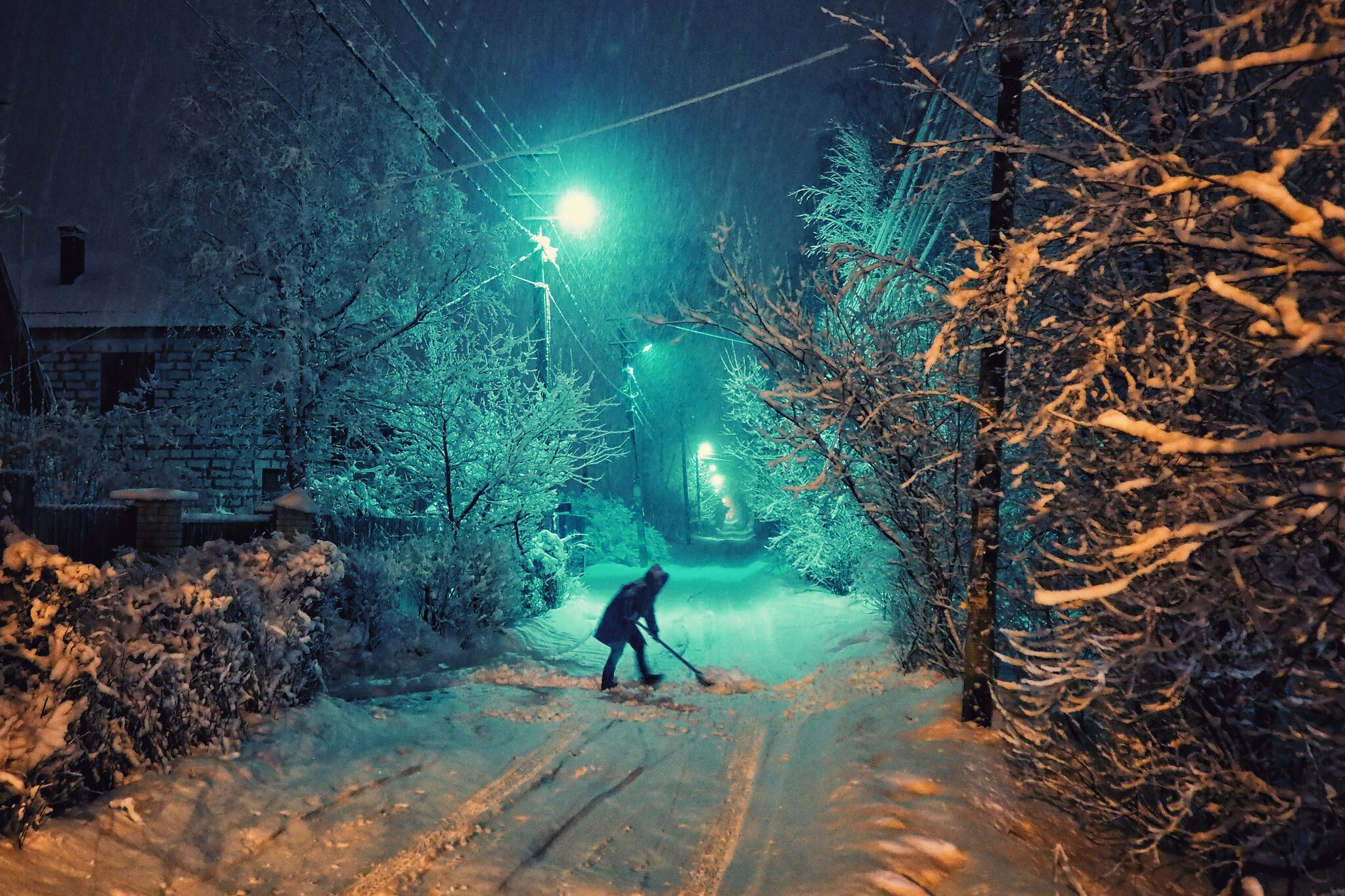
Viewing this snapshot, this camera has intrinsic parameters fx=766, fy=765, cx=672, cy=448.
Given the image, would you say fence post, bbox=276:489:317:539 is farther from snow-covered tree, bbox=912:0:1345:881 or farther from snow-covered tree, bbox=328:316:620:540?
snow-covered tree, bbox=912:0:1345:881

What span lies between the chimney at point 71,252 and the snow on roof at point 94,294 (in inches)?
6.4

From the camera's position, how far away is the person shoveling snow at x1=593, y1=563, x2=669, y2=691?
32.0 feet

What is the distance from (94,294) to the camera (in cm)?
1878

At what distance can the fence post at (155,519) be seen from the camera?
8172mm

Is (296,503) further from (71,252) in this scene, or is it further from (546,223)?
(71,252)

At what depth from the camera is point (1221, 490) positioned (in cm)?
331

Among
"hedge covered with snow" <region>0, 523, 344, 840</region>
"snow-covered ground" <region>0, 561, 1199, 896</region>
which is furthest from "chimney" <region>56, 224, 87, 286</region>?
"hedge covered with snow" <region>0, 523, 344, 840</region>

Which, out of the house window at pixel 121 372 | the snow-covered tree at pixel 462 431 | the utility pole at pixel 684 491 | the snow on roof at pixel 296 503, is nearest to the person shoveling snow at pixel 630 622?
the snow on roof at pixel 296 503

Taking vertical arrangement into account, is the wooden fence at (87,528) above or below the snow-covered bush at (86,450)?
below

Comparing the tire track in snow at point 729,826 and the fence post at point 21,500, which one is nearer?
the tire track in snow at point 729,826

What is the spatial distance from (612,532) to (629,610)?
22265 mm

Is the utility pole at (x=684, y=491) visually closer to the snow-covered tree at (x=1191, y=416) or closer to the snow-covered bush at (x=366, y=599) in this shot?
the snow-covered bush at (x=366, y=599)

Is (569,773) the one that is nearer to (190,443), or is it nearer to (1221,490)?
(1221,490)

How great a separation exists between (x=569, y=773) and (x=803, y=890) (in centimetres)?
272
